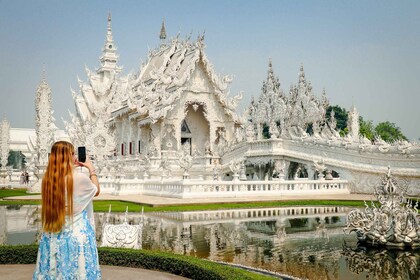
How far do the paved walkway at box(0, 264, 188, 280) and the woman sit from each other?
2.08 metres

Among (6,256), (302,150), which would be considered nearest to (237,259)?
(6,256)

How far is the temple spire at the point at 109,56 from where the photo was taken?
44188mm

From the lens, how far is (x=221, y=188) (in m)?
19.1

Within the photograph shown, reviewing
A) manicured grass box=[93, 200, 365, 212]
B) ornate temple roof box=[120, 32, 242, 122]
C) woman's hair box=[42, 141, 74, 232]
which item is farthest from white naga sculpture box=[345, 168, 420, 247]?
ornate temple roof box=[120, 32, 242, 122]

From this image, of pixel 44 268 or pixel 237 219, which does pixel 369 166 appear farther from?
pixel 44 268

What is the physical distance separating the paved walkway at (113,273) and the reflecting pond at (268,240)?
137cm

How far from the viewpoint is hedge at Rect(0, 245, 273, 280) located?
5.67 metres

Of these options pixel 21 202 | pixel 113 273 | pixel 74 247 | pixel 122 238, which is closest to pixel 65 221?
pixel 74 247

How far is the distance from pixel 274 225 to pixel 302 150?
13549 mm

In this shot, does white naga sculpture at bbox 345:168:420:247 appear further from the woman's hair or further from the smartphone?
the woman's hair

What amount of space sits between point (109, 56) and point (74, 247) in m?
42.5

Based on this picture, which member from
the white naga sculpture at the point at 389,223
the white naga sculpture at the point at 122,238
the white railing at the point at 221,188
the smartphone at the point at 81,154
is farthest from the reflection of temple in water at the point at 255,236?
the white railing at the point at 221,188

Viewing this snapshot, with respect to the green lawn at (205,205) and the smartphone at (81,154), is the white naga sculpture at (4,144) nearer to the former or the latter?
the green lawn at (205,205)

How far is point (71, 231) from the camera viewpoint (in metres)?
3.99
